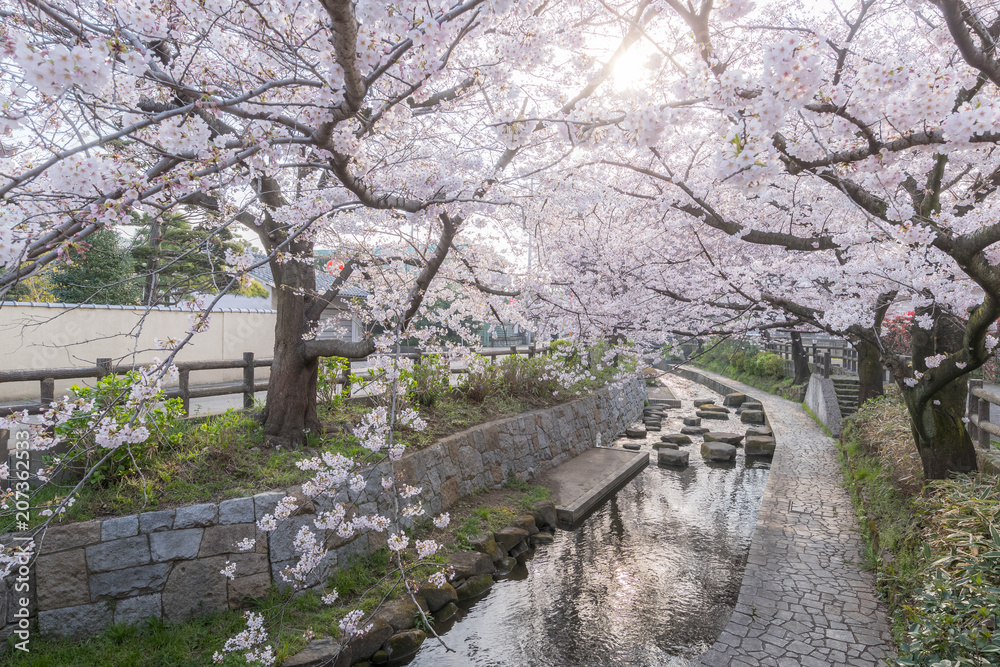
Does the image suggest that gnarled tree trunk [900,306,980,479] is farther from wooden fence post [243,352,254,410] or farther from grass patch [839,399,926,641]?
wooden fence post [243,352,254,410]

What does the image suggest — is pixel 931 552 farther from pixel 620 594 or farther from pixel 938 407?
pixel 620 594

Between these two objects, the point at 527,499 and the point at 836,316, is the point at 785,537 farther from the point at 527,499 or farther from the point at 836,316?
the point at 527,499

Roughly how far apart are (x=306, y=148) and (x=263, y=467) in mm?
3471

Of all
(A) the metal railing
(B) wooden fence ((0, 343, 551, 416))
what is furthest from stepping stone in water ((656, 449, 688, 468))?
(B) wooden fence ((0, 343, 551, 416))

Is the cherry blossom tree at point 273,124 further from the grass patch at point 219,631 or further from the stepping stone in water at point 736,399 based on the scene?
the stepping stone in water at point 736,399

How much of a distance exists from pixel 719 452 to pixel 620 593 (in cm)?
666

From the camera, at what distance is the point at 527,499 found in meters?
8.35

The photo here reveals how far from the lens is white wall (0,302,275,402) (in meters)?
10.4

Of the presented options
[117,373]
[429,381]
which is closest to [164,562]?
[117,373]

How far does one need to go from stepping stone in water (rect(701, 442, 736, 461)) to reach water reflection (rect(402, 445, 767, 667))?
8.11 ft

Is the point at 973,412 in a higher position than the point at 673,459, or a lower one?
higher

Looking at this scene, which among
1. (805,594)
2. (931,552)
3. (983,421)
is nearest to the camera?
(931,552)

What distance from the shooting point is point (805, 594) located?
530cm

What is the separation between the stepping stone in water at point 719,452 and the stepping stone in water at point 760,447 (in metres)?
0.58
